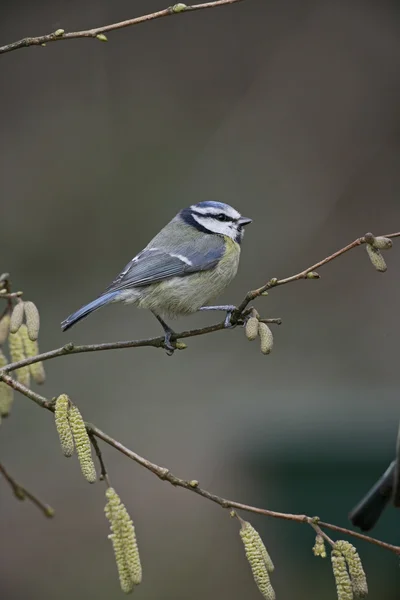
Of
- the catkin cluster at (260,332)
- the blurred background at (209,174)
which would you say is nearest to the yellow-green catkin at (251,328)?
the catkin cluster at (260,332)

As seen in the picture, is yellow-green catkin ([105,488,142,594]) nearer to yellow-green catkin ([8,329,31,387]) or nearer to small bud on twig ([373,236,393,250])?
yellow-green catkin ([8,329,31,387])

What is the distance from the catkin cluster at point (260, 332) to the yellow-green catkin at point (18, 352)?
1.30 feet

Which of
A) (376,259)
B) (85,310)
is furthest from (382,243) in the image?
(85,310)

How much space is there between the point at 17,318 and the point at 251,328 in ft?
1.21

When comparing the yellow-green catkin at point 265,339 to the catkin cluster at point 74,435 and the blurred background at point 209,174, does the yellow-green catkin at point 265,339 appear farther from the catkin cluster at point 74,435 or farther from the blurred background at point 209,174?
the blurred background at point 209,174

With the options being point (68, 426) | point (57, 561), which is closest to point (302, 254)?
point (57, 561)

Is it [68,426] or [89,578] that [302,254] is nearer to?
[89,578]

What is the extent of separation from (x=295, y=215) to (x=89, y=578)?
2.37 metres

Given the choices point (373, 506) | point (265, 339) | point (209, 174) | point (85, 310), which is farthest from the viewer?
point (209, 174)

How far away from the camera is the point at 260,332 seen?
1.21 m

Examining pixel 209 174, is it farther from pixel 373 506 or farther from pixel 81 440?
pixel 81 440

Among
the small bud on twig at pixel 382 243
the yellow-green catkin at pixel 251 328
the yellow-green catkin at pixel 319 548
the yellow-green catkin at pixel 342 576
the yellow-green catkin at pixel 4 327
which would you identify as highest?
the small bud on twig at pixel 382 243

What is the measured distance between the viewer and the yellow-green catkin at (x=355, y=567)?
108 centimetres

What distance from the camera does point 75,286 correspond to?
186 inches
